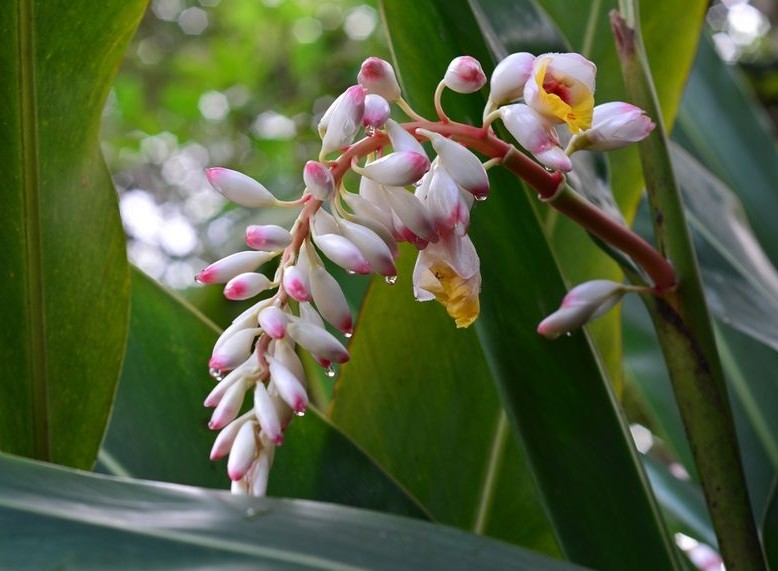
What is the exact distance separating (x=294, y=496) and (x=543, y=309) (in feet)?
0.83

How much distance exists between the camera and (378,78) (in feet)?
1.65

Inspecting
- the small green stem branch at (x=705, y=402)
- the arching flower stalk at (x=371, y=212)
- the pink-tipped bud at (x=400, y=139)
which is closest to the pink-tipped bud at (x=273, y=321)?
the arching flower stalk at (x=371, y=212)

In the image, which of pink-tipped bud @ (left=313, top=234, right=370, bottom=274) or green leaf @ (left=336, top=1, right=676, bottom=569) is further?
green leaf @ (left=336, top=1, right=676, bottom=569)

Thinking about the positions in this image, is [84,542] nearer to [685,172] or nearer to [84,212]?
[84,212]

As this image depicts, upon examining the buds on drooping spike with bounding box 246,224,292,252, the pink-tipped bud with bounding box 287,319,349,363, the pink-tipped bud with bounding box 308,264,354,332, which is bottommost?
the pink-tipped bud with bounding box 287,319,349,363

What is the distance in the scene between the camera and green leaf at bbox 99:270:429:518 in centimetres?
75

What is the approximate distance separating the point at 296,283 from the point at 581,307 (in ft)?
0.68

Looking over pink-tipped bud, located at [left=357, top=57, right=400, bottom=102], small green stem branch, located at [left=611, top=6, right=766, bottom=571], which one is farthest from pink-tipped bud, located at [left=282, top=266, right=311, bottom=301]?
small green stem branch, located at [left=611, top=6, right=766, bottom=571]

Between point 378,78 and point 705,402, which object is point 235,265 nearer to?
point 378,78

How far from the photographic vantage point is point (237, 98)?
4.00 meters

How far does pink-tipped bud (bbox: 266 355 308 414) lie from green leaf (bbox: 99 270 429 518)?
26cm

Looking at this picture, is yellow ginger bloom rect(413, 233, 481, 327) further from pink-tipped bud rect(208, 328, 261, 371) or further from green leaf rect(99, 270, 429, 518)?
green leaf rect(99, 270, 429, 518)

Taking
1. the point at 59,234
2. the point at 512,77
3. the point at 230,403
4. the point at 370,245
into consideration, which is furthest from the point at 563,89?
the point at 59,234

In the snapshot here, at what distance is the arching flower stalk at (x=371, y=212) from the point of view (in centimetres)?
48
